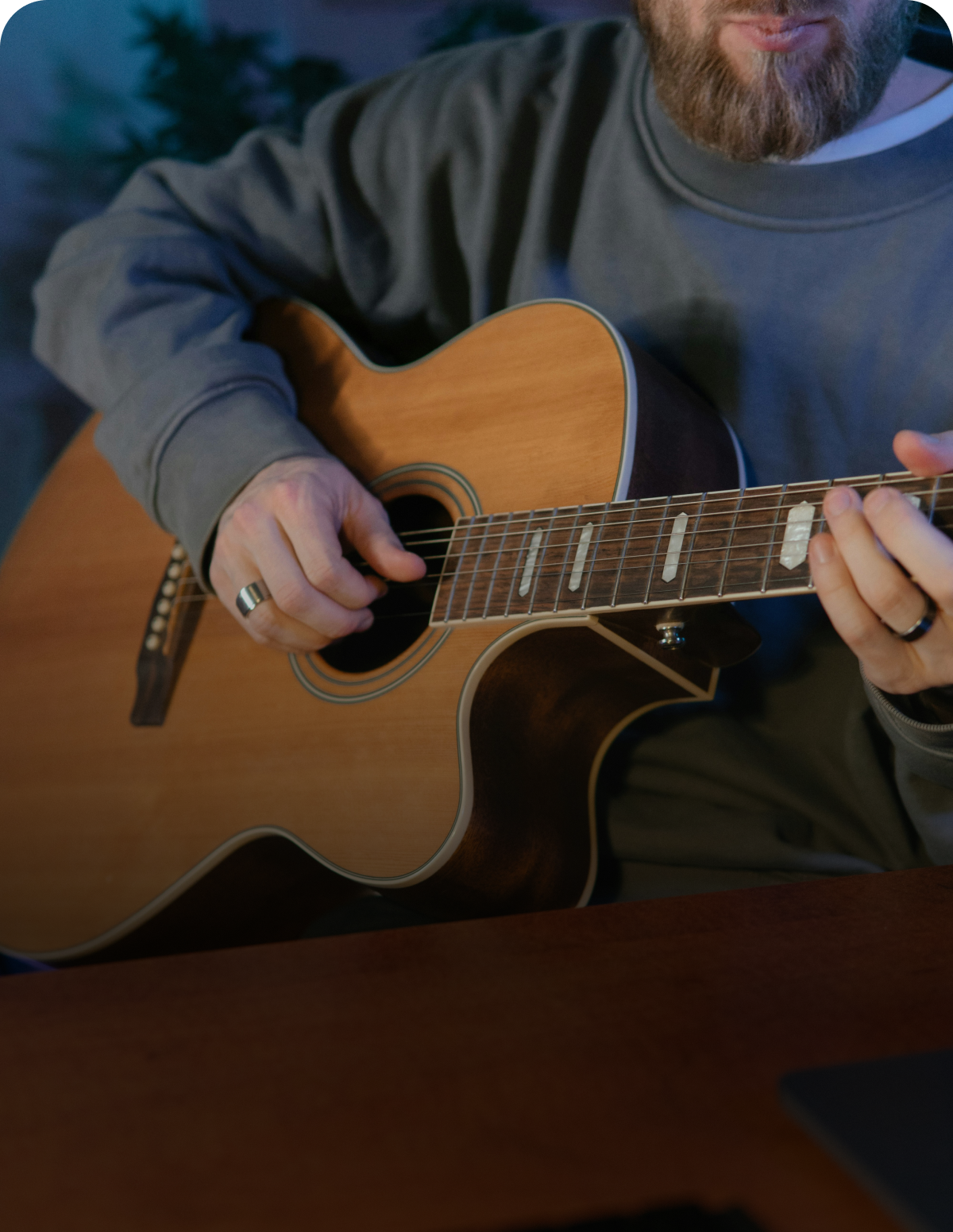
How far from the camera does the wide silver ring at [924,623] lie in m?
0.65

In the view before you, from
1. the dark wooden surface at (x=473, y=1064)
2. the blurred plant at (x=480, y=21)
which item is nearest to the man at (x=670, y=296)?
the dark wooden surface at (x=473, y=1064)

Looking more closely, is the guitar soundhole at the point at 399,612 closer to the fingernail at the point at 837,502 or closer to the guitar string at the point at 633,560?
the guitar string at the point at 633,560

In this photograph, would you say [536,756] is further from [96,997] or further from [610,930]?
[96,997]

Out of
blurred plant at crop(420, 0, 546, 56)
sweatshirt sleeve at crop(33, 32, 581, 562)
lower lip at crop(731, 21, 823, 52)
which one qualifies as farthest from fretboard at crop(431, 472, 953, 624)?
blurred plant at crop(420, 0, 546, 56)

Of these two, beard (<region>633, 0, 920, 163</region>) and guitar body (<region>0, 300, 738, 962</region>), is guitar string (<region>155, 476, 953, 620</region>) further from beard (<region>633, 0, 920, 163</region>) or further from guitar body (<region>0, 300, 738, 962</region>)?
beard (<region>633, 0, 920, 163</region>)

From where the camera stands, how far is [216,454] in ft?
3.25

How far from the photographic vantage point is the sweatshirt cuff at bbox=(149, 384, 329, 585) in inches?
38.2

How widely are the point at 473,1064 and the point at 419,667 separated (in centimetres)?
46

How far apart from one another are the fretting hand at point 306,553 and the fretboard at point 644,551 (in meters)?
0.09

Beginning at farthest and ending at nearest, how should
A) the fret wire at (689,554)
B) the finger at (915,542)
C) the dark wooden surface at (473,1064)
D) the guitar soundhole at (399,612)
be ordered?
the guitar soundhole at (399,612) < the fret wire at (689,554) < the finger at (915,542) < the dark wooden surface at (473,1064)

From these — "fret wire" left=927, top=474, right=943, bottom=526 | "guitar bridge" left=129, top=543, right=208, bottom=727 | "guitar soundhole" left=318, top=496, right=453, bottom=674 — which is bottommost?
"guitar bridge" left=129, top=543, right=208, bottom=727

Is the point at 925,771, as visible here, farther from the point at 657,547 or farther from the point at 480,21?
the point at 480,21

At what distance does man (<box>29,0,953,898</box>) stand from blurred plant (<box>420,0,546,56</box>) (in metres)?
0.40

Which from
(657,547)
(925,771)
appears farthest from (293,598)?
(925,771)
